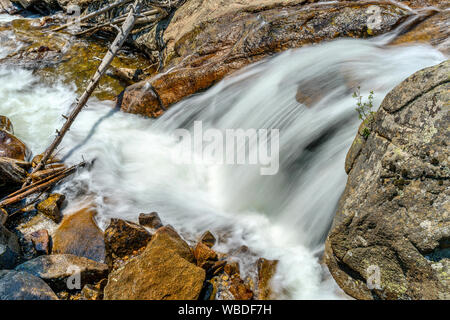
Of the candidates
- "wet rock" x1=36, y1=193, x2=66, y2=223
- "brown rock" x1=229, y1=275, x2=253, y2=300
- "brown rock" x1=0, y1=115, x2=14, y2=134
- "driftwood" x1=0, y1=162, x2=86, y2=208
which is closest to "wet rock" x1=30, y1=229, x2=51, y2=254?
"wet rock" x1=36, y1=193, x2=66, y2=223

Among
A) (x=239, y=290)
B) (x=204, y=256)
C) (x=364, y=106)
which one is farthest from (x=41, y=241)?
(x=364, y=106)

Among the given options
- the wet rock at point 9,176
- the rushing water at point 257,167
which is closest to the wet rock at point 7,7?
the rushing water at point 257,167

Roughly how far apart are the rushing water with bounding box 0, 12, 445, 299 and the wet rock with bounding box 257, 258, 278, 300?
0.41ft

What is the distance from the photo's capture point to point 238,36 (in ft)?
25.1

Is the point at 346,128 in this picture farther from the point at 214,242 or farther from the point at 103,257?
the point at 103,257

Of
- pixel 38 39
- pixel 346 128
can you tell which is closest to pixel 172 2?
pixel 38 39

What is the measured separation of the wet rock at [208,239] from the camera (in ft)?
14.6

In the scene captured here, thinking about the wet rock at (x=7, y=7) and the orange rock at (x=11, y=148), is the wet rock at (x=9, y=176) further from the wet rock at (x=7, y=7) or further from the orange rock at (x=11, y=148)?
the wet rock at (x=7, y=7)

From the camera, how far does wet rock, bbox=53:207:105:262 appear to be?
436 centimetres

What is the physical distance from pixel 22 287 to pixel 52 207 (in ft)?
6.35

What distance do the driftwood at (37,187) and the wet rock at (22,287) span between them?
2.02m

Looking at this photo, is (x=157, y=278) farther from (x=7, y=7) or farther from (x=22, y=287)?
(x=7, y=7)

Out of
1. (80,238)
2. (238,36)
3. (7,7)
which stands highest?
(7,7)

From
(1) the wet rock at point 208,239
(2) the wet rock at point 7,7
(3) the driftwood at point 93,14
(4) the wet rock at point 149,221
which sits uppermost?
(2) the wet rock at point 7,7
